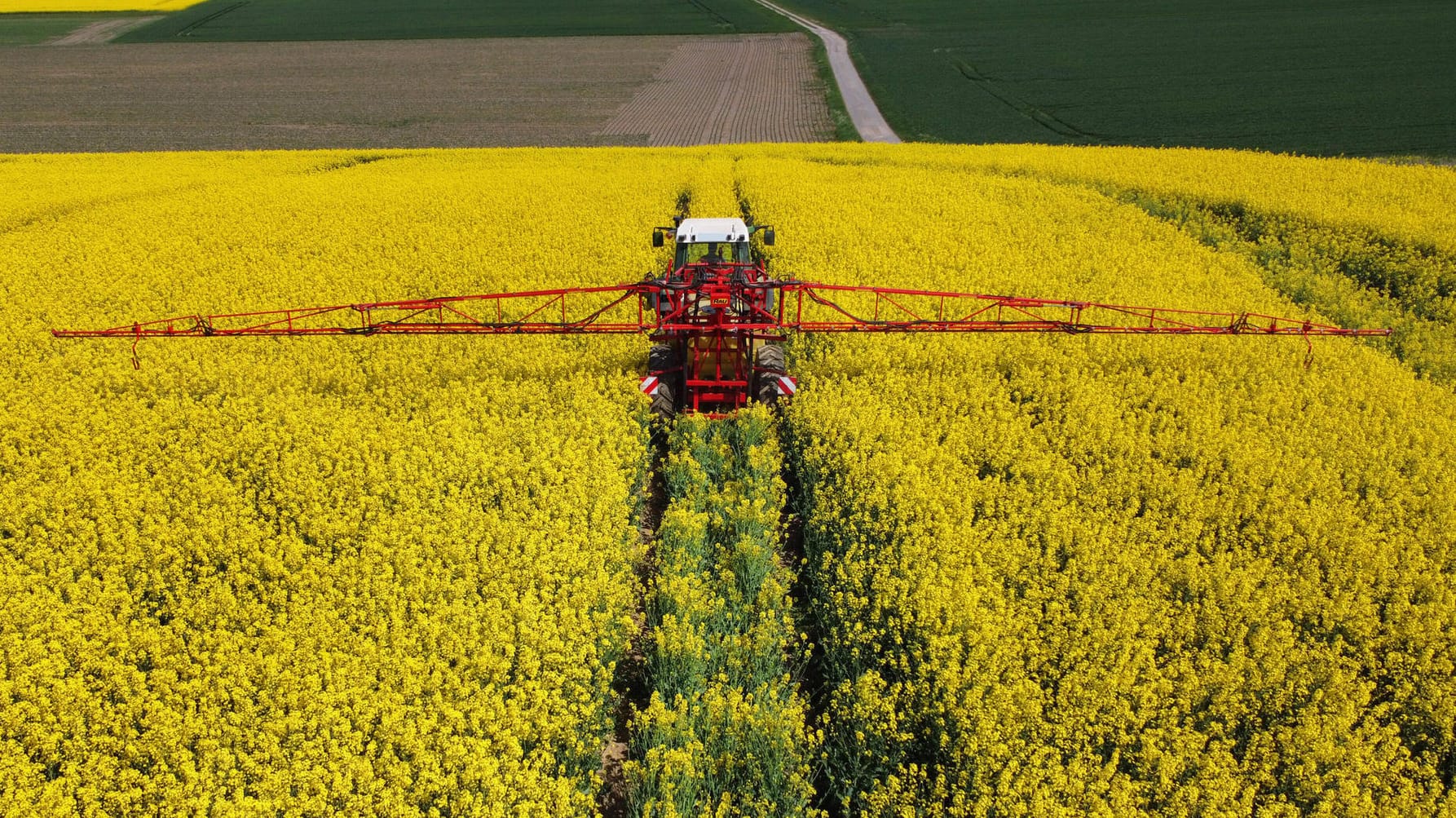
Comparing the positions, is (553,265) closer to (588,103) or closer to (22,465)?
(22,465)

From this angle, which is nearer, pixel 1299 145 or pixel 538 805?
pixel 538 805

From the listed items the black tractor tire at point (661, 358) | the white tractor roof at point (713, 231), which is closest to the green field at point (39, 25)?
the white tractor roof at point (713, 231)

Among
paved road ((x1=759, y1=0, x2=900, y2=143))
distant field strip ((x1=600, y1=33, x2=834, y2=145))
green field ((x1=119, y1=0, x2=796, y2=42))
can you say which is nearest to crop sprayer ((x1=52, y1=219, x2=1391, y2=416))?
paved road ((x1=759, y1=0, x2=900, y2=143))

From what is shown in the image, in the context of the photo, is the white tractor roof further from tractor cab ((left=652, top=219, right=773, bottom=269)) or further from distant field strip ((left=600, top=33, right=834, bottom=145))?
distant field strip ((left=600, top=33, right=834, bottom=145))

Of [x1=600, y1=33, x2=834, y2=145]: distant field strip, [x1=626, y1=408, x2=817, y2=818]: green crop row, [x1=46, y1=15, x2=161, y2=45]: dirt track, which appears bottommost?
[x1=626, y1=408, x2=817, y2=818]: green crop row

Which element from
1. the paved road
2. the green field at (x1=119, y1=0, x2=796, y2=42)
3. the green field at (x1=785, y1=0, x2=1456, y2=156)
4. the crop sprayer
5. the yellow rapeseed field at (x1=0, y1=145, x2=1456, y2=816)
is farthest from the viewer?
the green field at (x1=119, y1=0, x2=796, y2=42)

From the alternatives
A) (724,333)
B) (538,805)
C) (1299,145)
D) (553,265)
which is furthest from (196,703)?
(1299,145)

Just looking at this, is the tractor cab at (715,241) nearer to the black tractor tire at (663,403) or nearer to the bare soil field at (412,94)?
the black tractor tire at (663,403)
